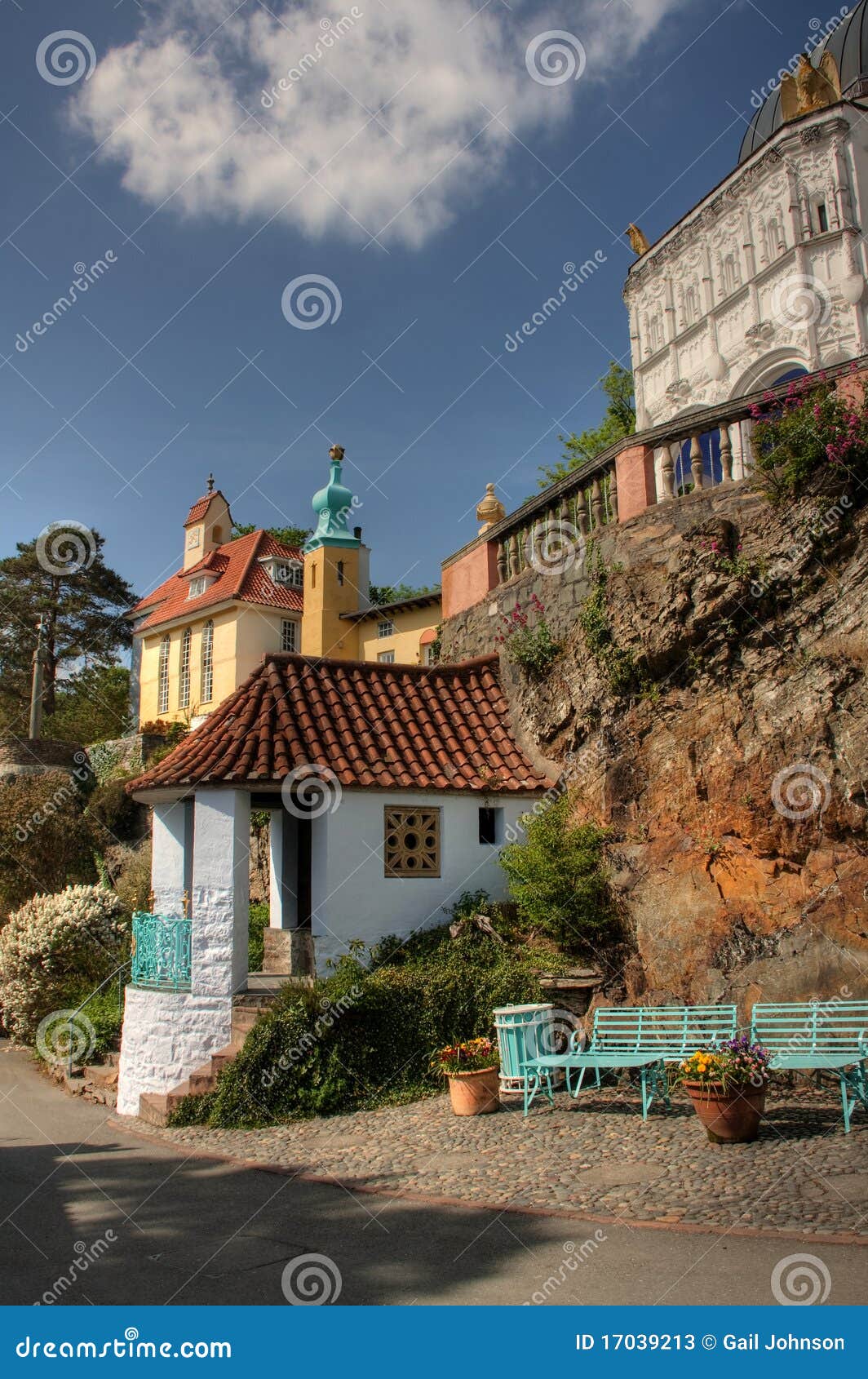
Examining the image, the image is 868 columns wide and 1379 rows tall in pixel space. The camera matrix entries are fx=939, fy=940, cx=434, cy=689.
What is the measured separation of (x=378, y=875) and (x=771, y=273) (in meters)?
16.0

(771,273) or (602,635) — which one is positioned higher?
(771,273)

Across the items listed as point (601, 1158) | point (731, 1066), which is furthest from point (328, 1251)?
point (731, 1066)

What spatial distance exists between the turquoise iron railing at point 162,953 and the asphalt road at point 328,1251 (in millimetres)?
3120

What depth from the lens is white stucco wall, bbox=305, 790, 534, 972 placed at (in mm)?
11961

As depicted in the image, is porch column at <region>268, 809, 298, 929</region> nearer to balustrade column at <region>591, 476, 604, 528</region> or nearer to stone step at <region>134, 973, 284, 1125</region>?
stone step at <region>134, 973, 284, 1125</region>

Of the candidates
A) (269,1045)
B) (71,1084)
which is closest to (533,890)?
(269,1045)

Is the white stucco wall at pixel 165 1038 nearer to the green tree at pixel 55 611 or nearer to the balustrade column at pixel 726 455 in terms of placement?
the balustrade column at pixel 726 455

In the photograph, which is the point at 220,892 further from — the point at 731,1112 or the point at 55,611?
the point at 55,611

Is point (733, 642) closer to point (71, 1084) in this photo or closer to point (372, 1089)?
point (372, 1089)

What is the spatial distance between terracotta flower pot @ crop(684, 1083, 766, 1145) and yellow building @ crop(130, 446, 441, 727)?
81.1 feet

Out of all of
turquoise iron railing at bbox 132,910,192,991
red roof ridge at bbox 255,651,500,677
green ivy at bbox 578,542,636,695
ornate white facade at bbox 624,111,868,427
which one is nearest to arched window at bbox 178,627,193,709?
ornate white facade at bbox 624,111,868,427

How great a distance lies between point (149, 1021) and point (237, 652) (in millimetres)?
24800

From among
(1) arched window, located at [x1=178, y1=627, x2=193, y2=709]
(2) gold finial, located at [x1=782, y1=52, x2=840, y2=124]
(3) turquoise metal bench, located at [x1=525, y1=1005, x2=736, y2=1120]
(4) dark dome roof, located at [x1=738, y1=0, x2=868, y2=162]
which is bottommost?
(3) turquoise metal bench, located at [x1=525, y1=1005, x2=736, y2=1120]

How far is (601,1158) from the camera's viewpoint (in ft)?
25.1
